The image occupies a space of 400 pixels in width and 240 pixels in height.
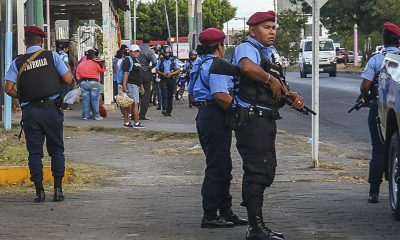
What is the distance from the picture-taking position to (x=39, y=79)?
10062mm

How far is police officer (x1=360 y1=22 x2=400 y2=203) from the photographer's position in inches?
387

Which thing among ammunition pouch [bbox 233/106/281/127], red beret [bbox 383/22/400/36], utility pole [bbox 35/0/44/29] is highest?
utility pole [bbox 35/0/44/29]

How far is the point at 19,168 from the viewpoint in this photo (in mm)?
11508

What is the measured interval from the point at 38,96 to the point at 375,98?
144 inches

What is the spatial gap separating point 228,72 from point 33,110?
3.25 m

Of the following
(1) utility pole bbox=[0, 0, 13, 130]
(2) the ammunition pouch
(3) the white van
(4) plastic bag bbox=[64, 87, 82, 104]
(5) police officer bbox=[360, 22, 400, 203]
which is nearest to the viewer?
(2) the ammunition pouch

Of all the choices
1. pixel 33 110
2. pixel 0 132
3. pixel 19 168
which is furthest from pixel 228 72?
pixel 0 132

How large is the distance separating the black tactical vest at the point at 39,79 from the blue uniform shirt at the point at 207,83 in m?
1.91

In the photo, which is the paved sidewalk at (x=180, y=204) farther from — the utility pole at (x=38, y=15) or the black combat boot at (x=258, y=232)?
the utility pole at (x=38, y=15)

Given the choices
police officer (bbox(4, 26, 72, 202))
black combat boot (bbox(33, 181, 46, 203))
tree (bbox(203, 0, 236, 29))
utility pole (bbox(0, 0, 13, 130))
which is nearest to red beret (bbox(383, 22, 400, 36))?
police officer (bbox(4, 26, 72, 202))

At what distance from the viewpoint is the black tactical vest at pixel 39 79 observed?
10023 millimetres

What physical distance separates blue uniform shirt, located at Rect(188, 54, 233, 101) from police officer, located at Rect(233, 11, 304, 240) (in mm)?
661

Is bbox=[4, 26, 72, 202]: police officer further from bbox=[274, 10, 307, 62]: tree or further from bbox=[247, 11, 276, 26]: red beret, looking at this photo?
bbox=[274, 10, 307, 62]: tree

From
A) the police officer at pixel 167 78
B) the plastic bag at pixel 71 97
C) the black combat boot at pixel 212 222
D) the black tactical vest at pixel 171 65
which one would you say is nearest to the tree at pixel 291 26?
the black tactical vest at pixel 171 65
